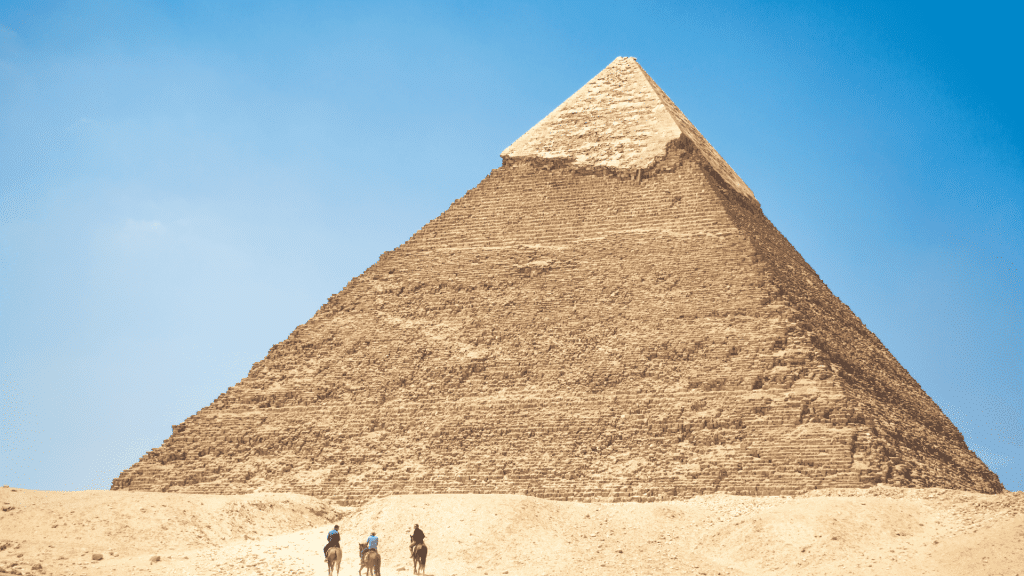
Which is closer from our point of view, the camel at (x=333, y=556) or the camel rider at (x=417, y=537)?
the camel at (x=333, y=556)

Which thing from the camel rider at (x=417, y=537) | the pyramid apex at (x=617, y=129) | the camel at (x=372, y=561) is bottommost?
the camel at (x=372, y=561)

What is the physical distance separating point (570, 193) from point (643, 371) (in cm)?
648

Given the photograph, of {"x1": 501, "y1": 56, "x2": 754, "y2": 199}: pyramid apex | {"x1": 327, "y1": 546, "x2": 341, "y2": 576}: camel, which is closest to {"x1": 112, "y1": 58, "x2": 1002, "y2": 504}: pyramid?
{"x1": 501, "y1": 56, "x2": 754, "y2": 199}: pyramid apex

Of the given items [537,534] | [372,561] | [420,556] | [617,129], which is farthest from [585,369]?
[617,129]

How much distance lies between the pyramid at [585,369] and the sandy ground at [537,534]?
43.6 inches

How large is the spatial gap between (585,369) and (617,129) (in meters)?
8.62

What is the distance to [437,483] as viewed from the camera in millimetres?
21734

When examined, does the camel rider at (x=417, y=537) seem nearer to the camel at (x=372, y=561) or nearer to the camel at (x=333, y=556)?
the camel at (x=372, y=561)

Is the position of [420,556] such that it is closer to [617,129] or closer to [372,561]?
[372,561]

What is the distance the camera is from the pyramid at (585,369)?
68.7 feet

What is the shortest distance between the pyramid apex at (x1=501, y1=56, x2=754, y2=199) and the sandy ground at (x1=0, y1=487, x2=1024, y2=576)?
36.5ft

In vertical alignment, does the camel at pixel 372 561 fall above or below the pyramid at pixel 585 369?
below

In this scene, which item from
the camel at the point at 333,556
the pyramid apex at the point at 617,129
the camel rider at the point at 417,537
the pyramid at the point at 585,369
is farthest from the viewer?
the pyramid apex at the point at 617,129

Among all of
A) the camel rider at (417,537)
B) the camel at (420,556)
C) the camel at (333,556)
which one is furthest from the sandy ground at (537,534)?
the camel at (333,556)
